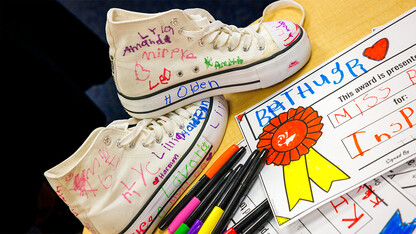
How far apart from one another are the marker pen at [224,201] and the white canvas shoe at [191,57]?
0.49ft

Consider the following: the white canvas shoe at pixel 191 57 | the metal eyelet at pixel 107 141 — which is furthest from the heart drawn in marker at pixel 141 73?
the metal eyelet at pixel 107 141

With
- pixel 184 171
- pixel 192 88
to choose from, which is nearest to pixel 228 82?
Answer: pixel 192 88

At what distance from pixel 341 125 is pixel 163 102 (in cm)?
29

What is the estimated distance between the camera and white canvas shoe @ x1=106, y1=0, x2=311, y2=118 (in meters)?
0.54

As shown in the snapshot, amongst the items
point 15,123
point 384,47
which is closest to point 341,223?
point 384,47

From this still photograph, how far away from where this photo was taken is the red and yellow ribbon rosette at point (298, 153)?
0.43m

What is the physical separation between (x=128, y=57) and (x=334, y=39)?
343mm

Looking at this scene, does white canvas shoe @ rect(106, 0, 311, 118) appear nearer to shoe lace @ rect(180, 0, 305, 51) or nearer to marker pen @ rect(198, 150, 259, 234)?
shoe lace @ rect(180, 0, 305, 51)

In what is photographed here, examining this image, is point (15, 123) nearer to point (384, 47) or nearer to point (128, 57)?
point (128, 57)

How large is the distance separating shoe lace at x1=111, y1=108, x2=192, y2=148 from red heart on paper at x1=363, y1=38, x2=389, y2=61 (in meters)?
0.29

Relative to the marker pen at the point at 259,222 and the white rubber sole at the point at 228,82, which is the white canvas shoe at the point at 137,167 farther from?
the marker pen at the point at 259,222

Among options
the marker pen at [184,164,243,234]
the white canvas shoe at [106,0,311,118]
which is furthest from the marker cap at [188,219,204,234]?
the white canvas shoe at [106,0,311,118]

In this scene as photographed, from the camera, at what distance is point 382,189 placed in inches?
15.6

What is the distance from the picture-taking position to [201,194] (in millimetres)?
517
